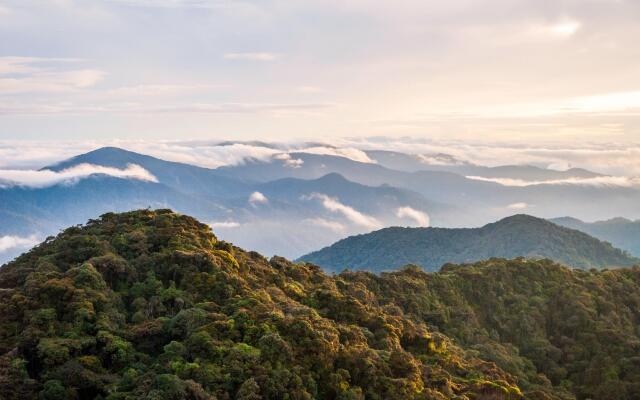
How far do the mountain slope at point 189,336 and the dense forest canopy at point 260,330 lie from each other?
9cm

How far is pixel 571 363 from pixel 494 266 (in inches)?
754

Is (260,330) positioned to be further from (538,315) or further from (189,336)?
(538,315)

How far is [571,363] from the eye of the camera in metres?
61.0

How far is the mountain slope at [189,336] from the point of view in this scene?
114ft

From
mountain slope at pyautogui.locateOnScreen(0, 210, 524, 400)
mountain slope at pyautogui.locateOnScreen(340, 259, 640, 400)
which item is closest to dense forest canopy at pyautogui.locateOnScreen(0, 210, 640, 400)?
mountain slope at pyautogui.locateOnScreen(0, 210, 524, 400)

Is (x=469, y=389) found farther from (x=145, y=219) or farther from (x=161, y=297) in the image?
(x=145, y=219)

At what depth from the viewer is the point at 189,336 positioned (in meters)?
38.4

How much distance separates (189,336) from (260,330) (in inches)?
172

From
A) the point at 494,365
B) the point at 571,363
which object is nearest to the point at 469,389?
the point at 494,365

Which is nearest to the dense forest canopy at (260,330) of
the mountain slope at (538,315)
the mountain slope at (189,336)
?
the mountain slope at (189,336)

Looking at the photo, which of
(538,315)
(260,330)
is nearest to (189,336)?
(260,330)

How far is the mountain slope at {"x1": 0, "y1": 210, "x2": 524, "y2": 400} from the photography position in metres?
34.7

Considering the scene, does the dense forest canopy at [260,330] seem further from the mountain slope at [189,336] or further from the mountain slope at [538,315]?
the mountain slope at [538,315]

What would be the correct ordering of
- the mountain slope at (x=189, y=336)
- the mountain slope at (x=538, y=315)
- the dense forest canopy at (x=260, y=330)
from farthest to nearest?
the mountain slope at (x=538, y=315) → the dense forest canopy at (x=260, y=330) → the mountain slope at (x=189, y=336)
